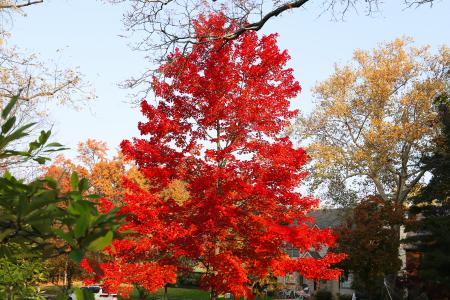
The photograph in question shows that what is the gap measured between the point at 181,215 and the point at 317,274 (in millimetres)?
4245

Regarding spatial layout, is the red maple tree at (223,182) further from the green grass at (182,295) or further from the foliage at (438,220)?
the green grass at (182,295)

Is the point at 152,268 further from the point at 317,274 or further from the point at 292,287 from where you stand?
the point at 292,287

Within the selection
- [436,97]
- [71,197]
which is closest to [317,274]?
[71,197]

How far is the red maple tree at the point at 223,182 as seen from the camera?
13367 millimetres

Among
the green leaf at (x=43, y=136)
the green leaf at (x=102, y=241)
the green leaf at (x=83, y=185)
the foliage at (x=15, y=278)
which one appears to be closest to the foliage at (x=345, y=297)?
the foliage at (x=15, y=278)

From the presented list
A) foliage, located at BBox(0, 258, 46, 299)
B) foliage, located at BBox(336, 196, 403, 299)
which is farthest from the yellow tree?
foliage, located at BBox(0, 258, 46, 299)

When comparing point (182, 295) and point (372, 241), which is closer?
point (372, 241)

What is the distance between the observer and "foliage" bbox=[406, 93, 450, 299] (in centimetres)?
2034

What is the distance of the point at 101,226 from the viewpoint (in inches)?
63.1

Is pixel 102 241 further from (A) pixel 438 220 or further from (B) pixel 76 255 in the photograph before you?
(A) pixel 438 220

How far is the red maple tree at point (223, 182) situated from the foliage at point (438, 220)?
25.6ft

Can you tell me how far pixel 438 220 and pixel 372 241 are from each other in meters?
6.63

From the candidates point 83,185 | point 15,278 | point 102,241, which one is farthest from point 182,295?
point 102,241

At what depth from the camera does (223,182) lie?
1391cm
